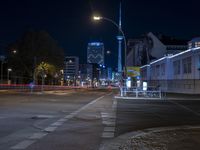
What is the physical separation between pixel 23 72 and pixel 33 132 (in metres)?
88.4

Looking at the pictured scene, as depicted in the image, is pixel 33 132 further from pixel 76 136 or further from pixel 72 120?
pixel 72 120

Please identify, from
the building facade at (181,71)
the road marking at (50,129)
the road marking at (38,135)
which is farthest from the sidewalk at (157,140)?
the building facade at (181,71)

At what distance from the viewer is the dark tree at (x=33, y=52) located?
90875 mm

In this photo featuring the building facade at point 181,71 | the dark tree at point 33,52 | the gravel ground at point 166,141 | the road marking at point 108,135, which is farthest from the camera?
the dark tree at point 33,52

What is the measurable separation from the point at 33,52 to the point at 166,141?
8315cm

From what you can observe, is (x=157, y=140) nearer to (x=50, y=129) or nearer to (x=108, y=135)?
(x=108, y=135)

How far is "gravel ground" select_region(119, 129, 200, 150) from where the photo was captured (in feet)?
33.1

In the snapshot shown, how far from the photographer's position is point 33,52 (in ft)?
303

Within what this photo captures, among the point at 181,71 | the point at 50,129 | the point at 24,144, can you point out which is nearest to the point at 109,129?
the point at 50,129

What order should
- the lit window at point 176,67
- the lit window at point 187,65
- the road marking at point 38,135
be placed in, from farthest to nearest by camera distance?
1. the lit window at point 176,67
2. the lit window at point 187,65
3. the road marking at point 38,135

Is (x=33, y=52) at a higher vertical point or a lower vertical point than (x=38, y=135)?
higher

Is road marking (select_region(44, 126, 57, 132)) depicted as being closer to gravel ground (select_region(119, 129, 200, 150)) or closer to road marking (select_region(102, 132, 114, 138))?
road marking (select_region(102, 132, 114, 138))

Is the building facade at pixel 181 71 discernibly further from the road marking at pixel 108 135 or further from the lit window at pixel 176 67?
the road marking at pixel 108 135

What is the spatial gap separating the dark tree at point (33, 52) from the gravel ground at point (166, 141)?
79.3 meters
